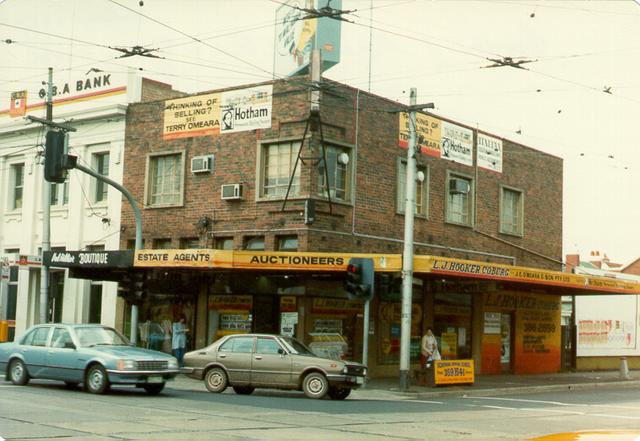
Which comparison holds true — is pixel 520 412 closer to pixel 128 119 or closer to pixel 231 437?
pixel 231 437

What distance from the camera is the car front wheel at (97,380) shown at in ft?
63.4

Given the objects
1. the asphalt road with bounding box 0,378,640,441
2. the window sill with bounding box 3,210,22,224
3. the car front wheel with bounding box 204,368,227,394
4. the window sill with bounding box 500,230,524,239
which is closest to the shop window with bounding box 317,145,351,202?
the asphalt road with bounding box 0,378,640,441

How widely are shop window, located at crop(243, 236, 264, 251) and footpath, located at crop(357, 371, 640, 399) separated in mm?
5377

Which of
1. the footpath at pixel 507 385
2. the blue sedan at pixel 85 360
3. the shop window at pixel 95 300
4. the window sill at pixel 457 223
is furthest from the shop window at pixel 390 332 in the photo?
the blue sedan at pixel 85 360

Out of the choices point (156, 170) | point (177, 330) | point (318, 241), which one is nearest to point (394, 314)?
point (318, 241)

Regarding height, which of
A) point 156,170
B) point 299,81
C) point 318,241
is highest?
point 299,81

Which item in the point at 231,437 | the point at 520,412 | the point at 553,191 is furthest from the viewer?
the point at 553,191

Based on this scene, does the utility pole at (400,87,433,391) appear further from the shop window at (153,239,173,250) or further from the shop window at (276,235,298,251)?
the shop window at (153,239,173,250)

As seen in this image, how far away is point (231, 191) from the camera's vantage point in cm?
2862

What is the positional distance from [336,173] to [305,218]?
2130 millimetres

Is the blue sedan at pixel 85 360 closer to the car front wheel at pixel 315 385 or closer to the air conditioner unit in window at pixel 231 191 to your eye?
the car front wheel at pixel 315 385

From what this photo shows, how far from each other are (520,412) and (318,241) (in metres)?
9.53

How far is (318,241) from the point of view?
27500mm

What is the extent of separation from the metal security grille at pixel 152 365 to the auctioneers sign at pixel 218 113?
1080 cm
